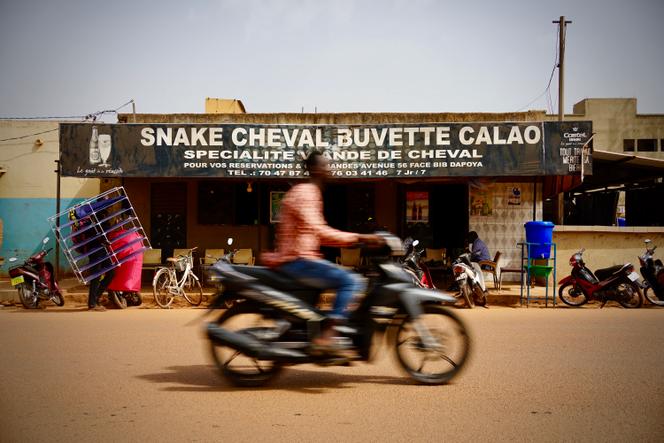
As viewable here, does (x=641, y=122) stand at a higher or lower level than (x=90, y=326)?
higher

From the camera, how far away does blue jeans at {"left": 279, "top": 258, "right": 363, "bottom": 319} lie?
200 inches

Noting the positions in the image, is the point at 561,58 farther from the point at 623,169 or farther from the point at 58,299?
the point at 58,299

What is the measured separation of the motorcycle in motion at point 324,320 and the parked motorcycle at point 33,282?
7.71m

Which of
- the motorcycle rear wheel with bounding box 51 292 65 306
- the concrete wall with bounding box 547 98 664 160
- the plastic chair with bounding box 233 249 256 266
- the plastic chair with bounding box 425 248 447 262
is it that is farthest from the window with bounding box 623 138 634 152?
the motorcycle rear wheel with bounding box 51 292 65 306

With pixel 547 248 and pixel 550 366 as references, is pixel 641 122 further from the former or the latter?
pixel 550 366

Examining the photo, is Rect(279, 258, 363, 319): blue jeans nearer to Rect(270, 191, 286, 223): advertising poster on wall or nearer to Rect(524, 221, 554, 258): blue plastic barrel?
Rect(524, 221, 554, 258): blue plastic barrel

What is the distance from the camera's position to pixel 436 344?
17.1 feet

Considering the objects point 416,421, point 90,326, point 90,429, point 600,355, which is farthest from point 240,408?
point 90,326

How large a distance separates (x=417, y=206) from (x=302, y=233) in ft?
36.3

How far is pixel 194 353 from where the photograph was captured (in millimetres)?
6746

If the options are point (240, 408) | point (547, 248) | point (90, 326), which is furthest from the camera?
point (547, 248)

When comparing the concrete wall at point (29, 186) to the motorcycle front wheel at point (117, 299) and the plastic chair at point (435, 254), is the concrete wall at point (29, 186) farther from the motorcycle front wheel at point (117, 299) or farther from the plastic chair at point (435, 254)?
the plastic chair at point (435, 254)

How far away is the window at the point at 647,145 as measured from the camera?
3738 centimetres

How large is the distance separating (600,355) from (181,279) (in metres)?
8.75
